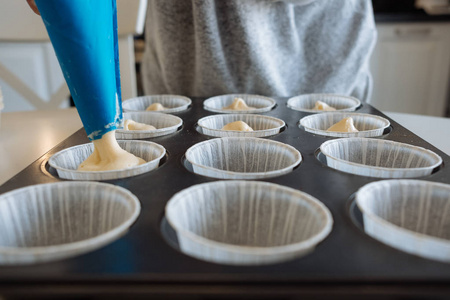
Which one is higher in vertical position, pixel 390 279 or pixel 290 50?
pixel 290 50

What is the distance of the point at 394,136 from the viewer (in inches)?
30.3

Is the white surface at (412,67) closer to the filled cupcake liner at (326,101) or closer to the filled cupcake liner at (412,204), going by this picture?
the filled cupcake liner at (326,101)

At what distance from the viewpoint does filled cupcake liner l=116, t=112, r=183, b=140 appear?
0.77m

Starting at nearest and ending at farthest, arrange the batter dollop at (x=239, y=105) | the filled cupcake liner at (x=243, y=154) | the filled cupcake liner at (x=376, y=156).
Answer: the filled cupcake liner at (x=376, y=156)
the filled cupcake liner at (x=243, y=154)
the batter dollop at (x=239, y=105)

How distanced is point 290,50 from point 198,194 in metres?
0.84

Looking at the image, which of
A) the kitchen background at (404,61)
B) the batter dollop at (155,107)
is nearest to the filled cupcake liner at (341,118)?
the batter dollop at (155,107)

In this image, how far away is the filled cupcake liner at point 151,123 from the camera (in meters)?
0.77

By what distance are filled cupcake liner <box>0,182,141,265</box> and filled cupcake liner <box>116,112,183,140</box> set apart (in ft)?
0.89

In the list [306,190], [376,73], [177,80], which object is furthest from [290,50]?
[376,73]

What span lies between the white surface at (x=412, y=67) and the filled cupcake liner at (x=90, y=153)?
6.73 ft

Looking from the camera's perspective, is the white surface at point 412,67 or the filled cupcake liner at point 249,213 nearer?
the filled cupcake liner at point 249,213

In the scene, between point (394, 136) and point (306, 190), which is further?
point (394, 136)

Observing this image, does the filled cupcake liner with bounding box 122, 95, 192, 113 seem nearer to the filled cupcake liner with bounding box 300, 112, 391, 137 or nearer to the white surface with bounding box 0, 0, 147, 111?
the white surface with bounding box 0, 0, 147, 111

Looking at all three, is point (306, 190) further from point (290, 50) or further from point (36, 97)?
point (36, 97)
